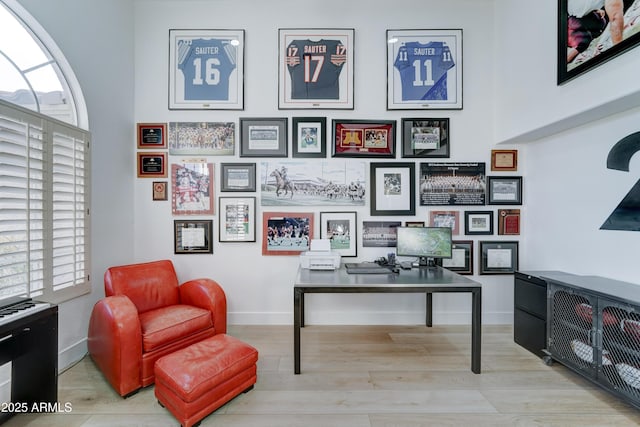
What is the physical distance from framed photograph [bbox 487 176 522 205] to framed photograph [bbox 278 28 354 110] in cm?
192

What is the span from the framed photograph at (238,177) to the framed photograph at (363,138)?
3.52ft

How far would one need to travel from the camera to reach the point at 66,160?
2150mm

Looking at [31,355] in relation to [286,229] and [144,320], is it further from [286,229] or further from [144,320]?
[286,229]

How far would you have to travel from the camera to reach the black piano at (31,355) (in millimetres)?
1539

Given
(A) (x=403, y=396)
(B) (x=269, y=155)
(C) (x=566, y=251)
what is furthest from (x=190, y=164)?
(C) (x=566, y=251)

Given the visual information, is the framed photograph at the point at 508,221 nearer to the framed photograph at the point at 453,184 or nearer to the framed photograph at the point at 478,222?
the framed photograph at the point at 478,222

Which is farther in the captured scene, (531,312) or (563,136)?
(563,136)

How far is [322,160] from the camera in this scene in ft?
9.84

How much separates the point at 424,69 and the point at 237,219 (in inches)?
111

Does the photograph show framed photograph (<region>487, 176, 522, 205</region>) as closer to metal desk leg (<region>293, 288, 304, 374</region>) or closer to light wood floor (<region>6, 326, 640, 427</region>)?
light wood floor (<region>6, 326, 640, 427</region>)

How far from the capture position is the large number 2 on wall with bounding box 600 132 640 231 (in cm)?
201

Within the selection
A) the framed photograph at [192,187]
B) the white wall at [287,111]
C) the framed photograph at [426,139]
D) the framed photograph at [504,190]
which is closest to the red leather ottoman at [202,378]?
the white wall at [287,111]

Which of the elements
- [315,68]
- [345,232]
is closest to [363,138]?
[315,68]

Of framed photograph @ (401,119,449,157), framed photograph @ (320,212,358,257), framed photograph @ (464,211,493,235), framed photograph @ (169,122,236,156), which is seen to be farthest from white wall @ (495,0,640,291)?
framed photograph @ (169,122,236,156)
